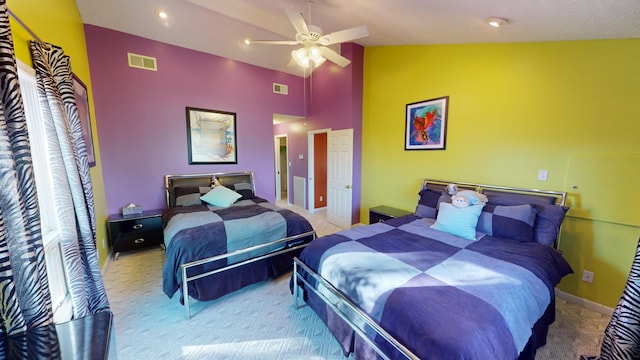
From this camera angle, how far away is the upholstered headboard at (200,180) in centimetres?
387

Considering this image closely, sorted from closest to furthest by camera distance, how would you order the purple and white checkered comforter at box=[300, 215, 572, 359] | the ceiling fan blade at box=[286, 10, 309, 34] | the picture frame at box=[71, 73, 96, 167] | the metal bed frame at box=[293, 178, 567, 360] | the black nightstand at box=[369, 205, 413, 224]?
the purple and white checkered comforter at box=[300, 215, 572, 359] → the metal bed frame at box=[293, 178, 567, 360] → the ceiling fan blade at box=[286, 10, 309, 34] → the picture frame at box=[71, 73, 96, 167] → the black nightstand at box=[369, 205, 413, 224]

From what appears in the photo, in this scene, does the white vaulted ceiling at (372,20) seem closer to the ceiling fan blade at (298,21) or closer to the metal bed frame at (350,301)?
the ceiling fan blade at (298,21)

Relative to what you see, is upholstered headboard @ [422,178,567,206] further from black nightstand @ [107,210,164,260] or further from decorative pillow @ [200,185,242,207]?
black nightstand @ [107,210,164,260]

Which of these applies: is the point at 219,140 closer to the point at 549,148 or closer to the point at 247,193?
the point at 247,193

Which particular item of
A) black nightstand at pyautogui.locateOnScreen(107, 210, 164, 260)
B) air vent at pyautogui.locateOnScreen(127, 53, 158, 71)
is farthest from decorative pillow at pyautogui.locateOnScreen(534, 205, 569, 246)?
air vent at pyautogui.locateOnScreen(127, 53, 158, 71)

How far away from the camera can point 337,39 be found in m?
2.37

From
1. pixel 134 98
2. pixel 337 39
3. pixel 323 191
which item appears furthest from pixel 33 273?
pixel 323 191

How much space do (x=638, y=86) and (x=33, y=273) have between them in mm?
4467

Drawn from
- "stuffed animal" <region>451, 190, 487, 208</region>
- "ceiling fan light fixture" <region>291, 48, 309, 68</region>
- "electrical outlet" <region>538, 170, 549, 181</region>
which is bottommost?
"stuffed animal" <region>451, 190, 487, 208</region>

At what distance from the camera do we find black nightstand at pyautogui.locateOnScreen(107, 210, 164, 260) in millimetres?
3377


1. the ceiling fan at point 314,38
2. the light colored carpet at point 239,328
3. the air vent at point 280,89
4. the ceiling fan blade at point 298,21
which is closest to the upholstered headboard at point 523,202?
the light colored carpet at point 239,328

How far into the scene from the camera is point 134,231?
3490 mm

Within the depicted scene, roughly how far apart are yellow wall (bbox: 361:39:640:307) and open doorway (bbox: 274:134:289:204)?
159 inches

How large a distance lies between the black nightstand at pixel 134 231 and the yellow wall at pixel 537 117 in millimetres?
3986
